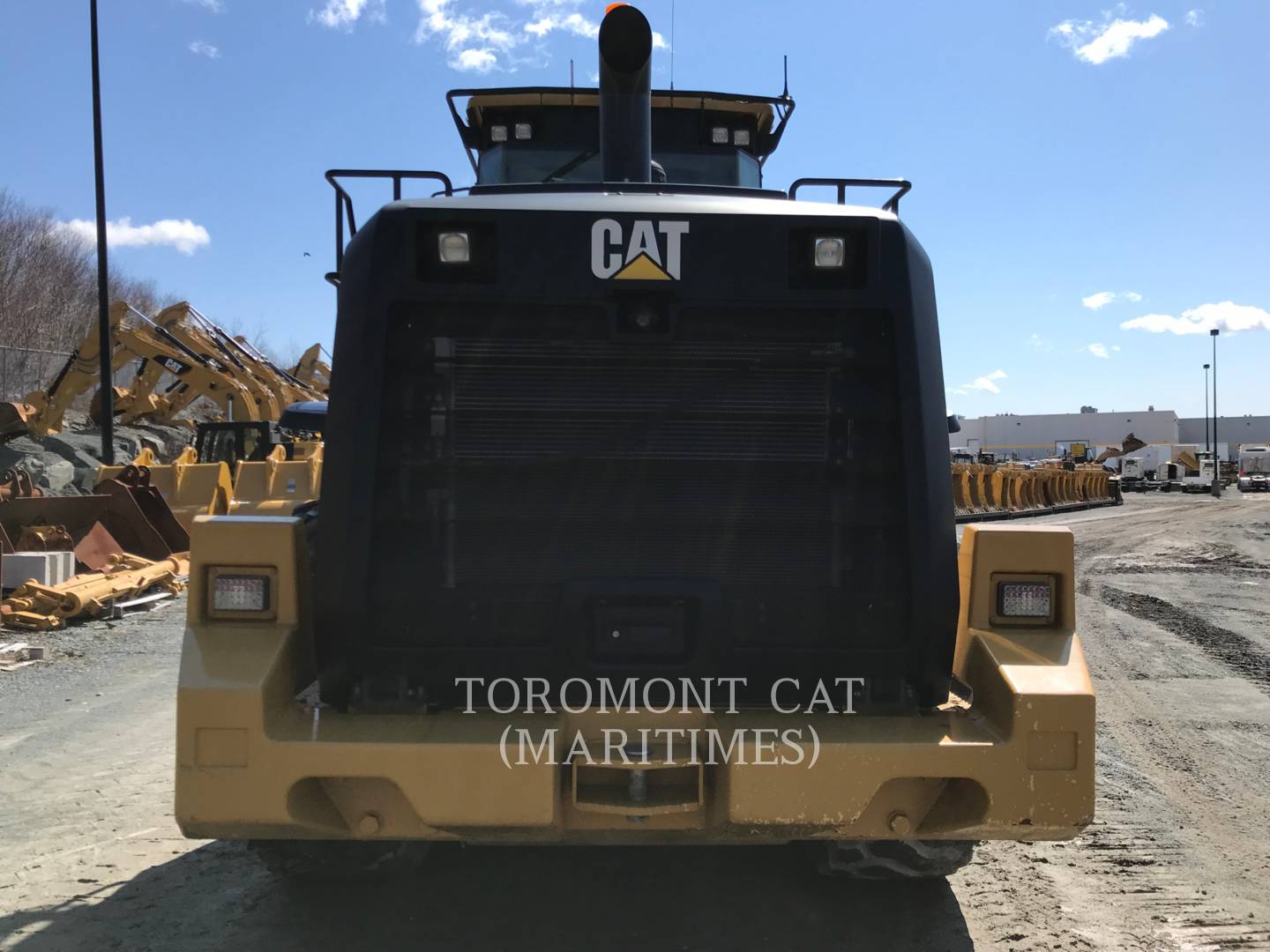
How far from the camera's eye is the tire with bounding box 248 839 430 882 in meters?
3.38

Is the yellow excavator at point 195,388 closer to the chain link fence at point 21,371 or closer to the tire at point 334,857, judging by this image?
the chain link fence at point 21,371

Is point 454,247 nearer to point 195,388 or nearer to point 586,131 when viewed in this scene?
point 586,131

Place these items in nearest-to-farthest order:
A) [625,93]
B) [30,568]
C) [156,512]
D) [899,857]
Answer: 1. [899,857]
2. [625,93]
3. [30,568]
4. [156,512]

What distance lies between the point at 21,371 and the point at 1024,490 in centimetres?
3323

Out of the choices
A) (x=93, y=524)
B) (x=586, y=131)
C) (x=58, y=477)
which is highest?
(x=586, y=131)

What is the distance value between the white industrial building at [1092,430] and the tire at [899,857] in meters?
107

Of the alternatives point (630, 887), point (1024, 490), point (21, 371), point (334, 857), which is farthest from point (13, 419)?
point (1024, 490)

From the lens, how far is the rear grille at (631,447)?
9.83 feet

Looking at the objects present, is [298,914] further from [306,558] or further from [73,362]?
[73,362]

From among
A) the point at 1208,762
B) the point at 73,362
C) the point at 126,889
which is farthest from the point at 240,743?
the point at 73,362

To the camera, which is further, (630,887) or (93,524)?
(93,524)

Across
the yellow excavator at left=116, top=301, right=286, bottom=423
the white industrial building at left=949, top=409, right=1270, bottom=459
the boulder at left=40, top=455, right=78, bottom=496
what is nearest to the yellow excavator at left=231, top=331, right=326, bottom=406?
the yellow excavator at left=116, top=301, right=286, bottom=423

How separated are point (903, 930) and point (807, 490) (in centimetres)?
148

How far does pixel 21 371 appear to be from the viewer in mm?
35844
